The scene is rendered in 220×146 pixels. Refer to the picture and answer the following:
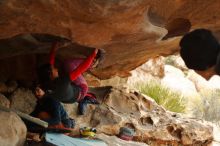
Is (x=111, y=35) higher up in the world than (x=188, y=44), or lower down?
higher up

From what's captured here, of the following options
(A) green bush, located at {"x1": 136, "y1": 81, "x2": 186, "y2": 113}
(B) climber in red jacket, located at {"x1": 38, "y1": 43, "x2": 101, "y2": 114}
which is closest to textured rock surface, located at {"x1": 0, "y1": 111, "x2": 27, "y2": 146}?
(B) climber in red jacket, located at {"x1": 38, "y1": 43, "x2": 101, "y2": 114}

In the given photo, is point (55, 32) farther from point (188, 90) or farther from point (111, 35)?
point (188, 90)

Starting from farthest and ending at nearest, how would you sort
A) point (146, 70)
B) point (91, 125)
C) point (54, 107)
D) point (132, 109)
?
point (146, 70), point (132, 109), point (91, 125), point (54, 107)

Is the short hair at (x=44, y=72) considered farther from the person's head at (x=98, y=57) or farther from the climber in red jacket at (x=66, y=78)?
the person's head at (x=98, y=57)

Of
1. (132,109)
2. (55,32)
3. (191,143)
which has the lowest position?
(191,143)

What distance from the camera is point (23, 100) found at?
8.27 meters

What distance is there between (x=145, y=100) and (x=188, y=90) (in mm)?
15322

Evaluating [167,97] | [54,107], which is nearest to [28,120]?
[54,107]

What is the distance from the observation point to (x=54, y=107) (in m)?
7.54

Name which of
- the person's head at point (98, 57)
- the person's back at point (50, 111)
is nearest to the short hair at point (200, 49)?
the person's head at point (98, 57)

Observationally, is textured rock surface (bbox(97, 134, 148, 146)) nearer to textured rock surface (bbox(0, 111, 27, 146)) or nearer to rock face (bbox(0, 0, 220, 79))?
rock face (bbox(0, 0, 220, 79))

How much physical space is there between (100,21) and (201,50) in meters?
3.04

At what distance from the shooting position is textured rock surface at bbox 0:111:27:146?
6094 mm

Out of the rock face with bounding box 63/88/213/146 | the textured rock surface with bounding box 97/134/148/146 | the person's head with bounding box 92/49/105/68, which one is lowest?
the textured rock surface with bounding box 97/134/148/146
